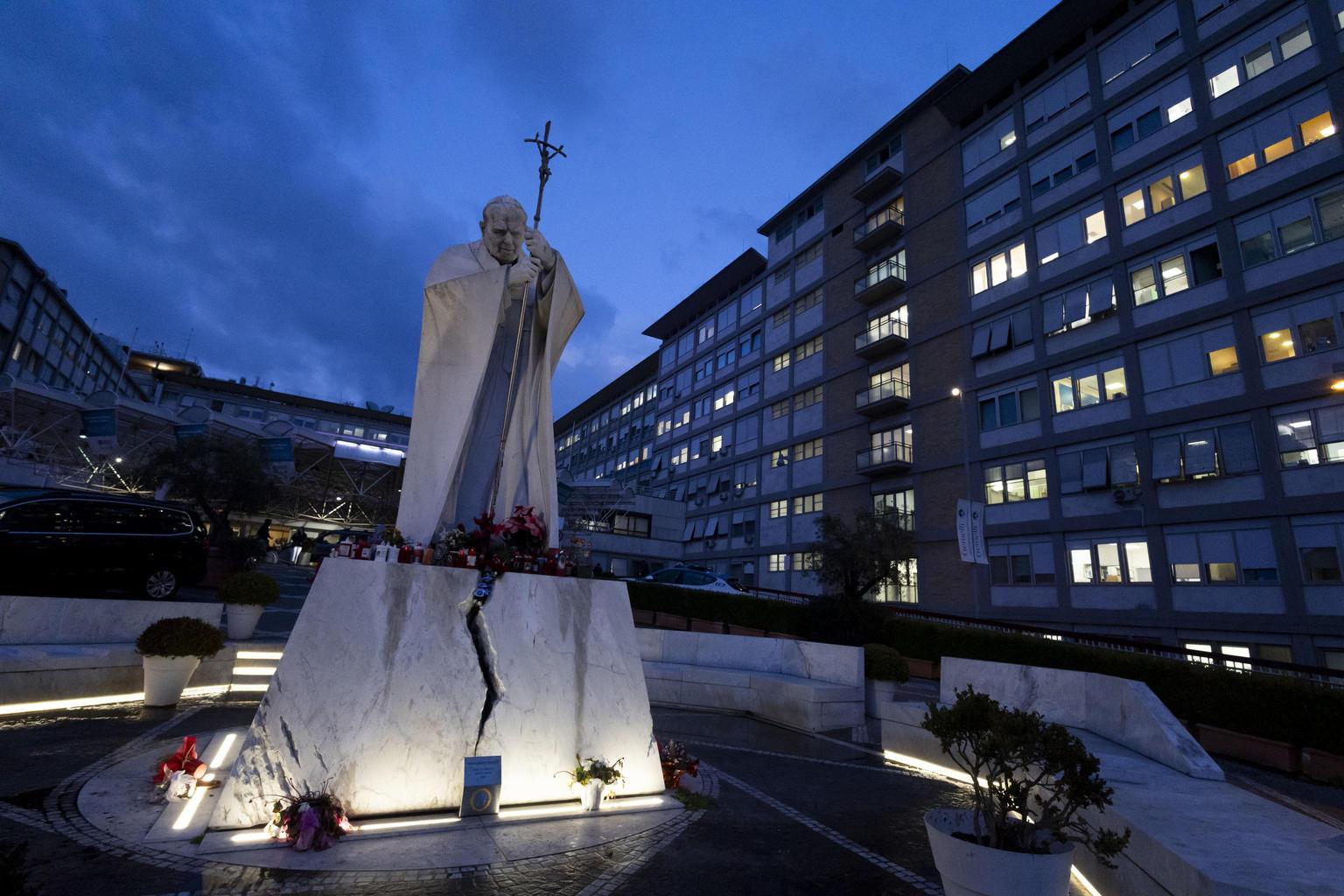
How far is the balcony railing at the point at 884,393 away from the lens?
33000mm

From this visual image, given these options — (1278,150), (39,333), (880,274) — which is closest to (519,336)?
(1278,150)

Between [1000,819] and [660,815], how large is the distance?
3.41m

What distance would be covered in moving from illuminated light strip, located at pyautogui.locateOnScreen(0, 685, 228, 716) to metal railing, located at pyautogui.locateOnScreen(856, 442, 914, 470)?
29121mm

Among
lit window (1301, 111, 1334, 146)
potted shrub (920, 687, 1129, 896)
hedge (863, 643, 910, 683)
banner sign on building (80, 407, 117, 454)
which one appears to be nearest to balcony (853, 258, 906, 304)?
lit window (1301, 111, 1334, 146)

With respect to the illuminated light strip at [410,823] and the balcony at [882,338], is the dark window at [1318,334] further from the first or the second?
the illuminated light strip at [410,823]

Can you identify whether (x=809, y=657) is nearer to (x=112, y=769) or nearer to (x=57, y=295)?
(x=112, y=769)

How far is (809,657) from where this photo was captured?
14016mm

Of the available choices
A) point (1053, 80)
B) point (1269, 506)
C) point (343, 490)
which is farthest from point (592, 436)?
point (1269, 506)

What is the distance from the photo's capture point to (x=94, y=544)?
1103 cm

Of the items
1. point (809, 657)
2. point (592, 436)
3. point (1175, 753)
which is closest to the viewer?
point (1175, 753)

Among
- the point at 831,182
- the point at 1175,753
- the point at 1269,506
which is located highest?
the point at 831,182

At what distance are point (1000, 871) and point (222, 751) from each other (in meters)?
7.59

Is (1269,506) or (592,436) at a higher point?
(592,436)

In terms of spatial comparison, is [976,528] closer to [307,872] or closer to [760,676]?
[760,676]
